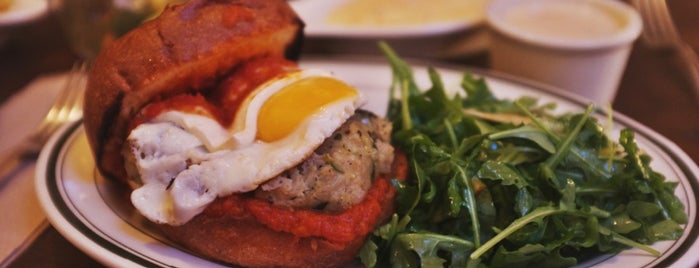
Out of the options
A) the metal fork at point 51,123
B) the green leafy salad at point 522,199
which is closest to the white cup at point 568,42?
the green leafy salad at point 522,199

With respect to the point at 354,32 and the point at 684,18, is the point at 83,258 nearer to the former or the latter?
the point at 354,32

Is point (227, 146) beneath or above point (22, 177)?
above

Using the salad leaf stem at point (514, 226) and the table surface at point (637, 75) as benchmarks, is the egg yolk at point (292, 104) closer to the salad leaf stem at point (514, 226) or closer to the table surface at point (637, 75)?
the salad leaf stem at point (514, 226)

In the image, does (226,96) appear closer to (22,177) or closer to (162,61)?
(162,61)

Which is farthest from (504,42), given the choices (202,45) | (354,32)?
(202,45)

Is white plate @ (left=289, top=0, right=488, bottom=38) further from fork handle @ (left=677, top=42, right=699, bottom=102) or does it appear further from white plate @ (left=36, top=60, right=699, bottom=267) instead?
fork handle @ (left=677, top=42, right=699, bottom=102)

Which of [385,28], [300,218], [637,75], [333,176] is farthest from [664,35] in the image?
[300,218]
